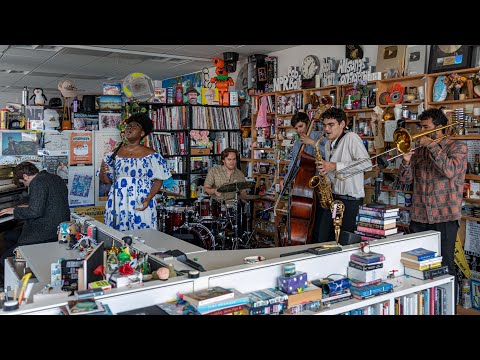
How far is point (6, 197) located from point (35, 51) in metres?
3.78

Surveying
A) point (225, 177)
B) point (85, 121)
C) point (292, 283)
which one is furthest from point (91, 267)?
point (85, 121)

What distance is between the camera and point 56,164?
228 inches

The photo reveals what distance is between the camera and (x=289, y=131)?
689 centimetres

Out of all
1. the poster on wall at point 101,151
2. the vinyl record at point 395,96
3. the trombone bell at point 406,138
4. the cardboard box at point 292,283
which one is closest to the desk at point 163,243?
the cardboard box at point 292,283

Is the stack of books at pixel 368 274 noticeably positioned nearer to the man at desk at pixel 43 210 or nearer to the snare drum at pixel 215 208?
the man at desk at pixel 43 210

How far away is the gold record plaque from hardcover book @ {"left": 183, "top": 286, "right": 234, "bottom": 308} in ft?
11.8

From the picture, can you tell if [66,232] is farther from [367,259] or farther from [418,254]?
[418,254]

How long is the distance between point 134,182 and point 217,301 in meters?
2.28

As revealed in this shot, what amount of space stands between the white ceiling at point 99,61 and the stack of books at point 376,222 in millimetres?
4452

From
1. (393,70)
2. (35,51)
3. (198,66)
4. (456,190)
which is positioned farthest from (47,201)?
(198,66)

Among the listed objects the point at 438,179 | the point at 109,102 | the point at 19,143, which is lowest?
the point at 438,179

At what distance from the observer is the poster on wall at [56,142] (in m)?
5.72
